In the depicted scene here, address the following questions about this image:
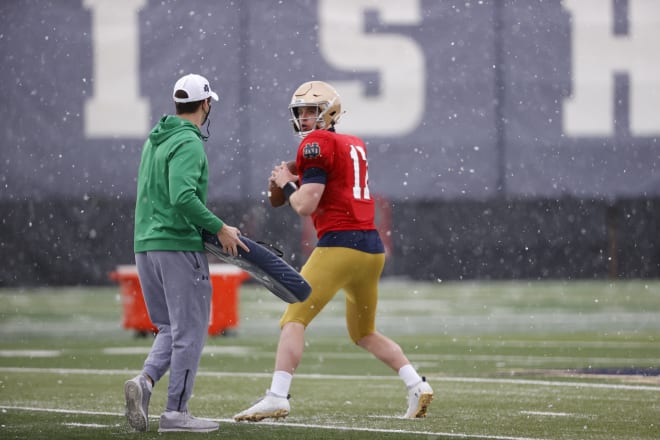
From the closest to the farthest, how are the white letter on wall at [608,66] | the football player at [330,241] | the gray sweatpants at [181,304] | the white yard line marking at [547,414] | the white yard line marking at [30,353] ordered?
the gray sweatpants at [181,304] → the football player at [330,241] → the white yard line marking at [547,414] → the white yard line marking at [30,353] → the white letter on wall at [608,66]

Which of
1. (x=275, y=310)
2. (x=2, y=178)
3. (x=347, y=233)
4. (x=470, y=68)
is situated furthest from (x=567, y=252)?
(x=347, y=233)

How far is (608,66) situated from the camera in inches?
793

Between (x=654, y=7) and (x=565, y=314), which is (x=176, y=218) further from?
(x=654, y=7)

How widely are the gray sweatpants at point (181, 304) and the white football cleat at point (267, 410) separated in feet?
1.00

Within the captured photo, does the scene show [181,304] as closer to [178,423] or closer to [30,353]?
[178,423]

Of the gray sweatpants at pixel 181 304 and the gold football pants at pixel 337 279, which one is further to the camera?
the gold football pants at pixel 337 279

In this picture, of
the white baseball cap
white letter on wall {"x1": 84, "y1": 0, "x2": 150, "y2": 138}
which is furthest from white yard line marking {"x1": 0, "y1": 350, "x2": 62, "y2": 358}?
white letter on wall {"x1": 84, "y1": 0, "x2": 150, "y2": 138}

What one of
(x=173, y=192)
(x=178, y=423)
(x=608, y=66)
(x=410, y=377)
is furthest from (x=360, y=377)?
(x=608, y=66)

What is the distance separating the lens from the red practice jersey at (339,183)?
7.14 metres

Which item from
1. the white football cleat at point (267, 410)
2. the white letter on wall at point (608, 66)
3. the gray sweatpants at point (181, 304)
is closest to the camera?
the gray sweatpants at point (181, 304)

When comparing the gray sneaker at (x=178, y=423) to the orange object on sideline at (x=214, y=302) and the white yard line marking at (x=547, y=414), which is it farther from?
the orange object on sideline at (x=214, y=302)

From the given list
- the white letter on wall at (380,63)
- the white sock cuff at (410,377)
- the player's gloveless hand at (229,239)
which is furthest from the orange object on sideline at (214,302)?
the player's gloveless hand at (229,239)

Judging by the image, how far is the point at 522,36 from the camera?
19469mm

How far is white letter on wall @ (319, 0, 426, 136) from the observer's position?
785 inches
